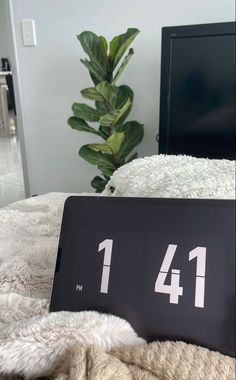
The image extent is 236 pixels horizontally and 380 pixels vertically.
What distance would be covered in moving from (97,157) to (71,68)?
0.44 metres

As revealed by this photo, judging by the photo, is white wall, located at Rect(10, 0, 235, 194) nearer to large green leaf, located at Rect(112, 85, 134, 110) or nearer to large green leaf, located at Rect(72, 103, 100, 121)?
large green leaf, located at Rect(112, 85, 134, 110)

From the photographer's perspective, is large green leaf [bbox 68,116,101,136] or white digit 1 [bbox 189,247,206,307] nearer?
white digit 1 [bbox 189,247,206,307]

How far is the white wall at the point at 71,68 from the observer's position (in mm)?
1220

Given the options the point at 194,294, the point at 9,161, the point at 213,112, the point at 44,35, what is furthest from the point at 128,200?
the point at 9,161

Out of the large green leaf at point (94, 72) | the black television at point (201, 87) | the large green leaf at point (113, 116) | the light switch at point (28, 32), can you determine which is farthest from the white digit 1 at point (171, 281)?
the light switch at point (28, 32)

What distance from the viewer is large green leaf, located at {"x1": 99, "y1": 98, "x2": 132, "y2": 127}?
113 cm

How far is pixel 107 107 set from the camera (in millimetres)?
1210

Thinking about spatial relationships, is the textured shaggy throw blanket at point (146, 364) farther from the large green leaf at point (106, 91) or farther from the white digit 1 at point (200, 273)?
the large green leaf at point (106, 91)

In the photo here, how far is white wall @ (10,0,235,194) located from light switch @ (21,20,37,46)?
0.08ft

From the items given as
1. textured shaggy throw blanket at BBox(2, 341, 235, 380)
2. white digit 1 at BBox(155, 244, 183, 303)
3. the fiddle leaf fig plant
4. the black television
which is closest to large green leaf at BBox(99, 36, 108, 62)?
the fiddle leaf fig plant

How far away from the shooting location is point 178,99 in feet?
3.44

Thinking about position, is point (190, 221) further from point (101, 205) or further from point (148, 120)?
point (148, 120)

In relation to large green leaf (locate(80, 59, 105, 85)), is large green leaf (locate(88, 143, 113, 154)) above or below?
below

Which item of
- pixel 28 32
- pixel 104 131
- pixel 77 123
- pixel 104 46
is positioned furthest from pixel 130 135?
pixel 28 32
